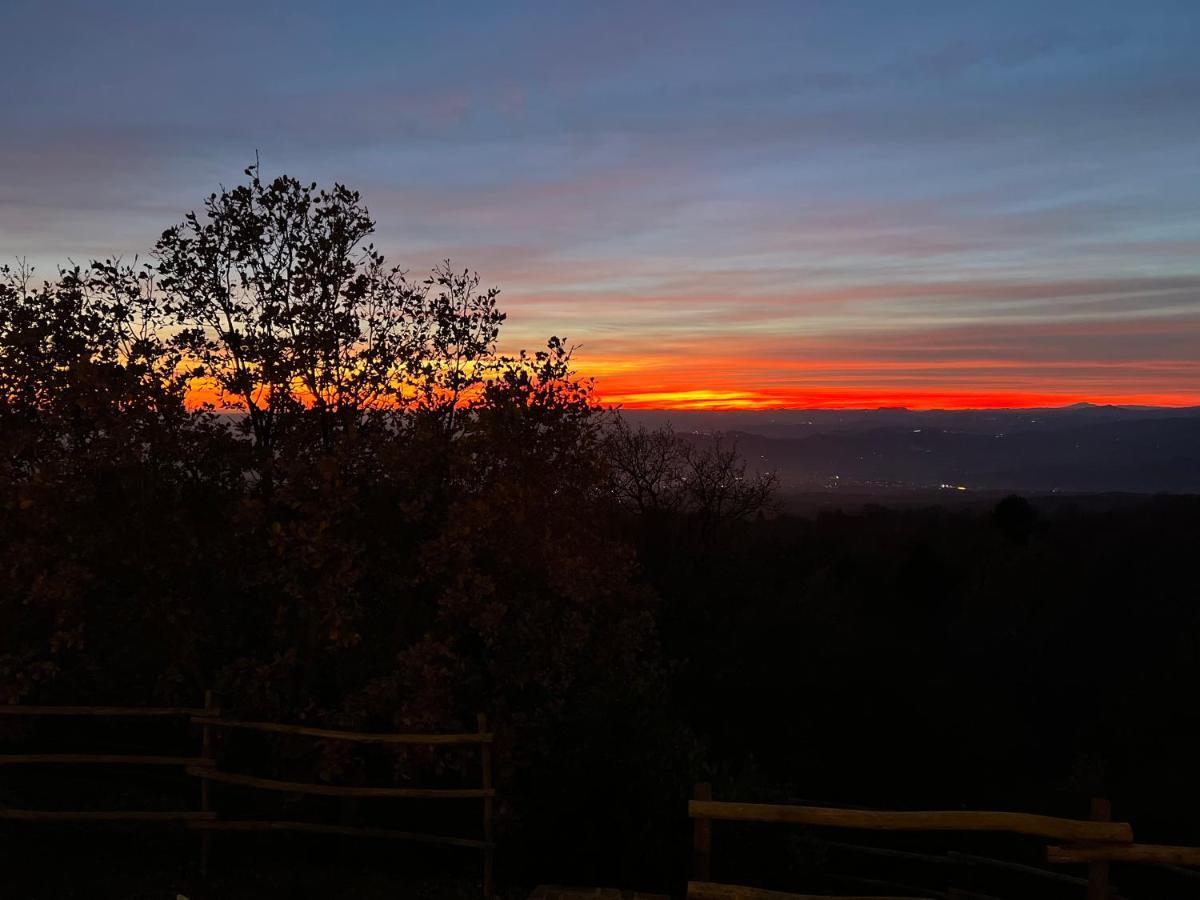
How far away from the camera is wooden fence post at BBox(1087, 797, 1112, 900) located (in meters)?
7.14

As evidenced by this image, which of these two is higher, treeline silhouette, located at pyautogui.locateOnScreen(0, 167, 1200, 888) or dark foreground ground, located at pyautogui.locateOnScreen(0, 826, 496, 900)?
treeline silhouette, located at pyautogui.locateOnScreen(0, 167, 1200, 888)

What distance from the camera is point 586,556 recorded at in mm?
13906

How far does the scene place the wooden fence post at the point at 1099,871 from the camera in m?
7.14

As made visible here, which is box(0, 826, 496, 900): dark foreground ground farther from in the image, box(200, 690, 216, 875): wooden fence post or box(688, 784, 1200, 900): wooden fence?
box(688, 784, 1200, 900): wooden fence

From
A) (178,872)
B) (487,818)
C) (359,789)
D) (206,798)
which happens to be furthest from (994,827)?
(178,872)

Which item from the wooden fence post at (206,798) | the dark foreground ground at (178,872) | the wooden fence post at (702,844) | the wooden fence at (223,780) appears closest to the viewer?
the wooden fence post at (702,844)

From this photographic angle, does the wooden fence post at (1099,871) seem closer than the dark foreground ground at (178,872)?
Yes

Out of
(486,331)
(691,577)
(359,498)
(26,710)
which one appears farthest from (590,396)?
(691,577)

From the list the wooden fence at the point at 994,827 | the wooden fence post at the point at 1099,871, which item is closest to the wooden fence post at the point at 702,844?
the wooden fence at the point at 994,827

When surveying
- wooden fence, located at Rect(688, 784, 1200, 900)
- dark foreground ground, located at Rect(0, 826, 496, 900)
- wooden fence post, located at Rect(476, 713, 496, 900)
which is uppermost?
wooden fence, located at Rect(688, 784, 1200, 900)

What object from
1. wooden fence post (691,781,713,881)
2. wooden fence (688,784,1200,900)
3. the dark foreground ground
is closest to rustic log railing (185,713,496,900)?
the dark foreground ground

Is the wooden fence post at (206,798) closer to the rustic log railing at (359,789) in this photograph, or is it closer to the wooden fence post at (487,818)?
the rustic log railing at (359,789)

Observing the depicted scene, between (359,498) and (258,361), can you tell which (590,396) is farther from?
(258,361)

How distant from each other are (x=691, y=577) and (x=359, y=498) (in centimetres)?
2593
